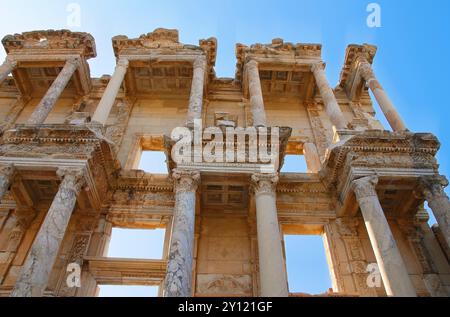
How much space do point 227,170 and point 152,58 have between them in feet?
25.4

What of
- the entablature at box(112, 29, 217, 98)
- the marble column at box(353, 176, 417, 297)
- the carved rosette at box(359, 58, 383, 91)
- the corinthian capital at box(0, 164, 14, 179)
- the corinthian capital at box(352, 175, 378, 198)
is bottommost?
the marble column at box(353, 176, 417, 297)

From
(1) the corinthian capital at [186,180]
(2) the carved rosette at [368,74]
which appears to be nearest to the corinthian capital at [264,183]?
(1) the corinthian capital at [186,180]

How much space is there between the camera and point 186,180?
10.5m

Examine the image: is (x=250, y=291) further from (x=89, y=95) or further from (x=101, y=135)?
(x=89, y=95)

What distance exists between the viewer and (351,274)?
11023 mm

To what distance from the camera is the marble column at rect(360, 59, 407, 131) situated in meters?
13.1

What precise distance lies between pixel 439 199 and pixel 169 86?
12.6 metres

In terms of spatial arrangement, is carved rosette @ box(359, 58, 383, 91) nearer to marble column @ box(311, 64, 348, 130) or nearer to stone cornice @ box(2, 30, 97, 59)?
marble column @ box(311, 64, 348, 130)

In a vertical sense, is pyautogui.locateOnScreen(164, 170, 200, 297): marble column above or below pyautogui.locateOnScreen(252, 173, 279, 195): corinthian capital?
below

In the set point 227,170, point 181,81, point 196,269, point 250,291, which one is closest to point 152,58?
point 181,81

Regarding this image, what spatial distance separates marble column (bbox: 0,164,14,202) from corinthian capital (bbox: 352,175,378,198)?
1042 centimetres

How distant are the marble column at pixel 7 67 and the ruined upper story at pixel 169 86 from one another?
78mm

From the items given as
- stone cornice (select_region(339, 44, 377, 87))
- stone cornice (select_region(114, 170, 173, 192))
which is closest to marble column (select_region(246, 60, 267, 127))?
stone cornice (select_region(114, 170, 173, 192))

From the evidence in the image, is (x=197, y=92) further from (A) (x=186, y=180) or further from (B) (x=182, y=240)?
(B) (x=182, y=240)
